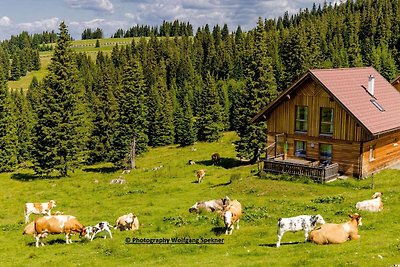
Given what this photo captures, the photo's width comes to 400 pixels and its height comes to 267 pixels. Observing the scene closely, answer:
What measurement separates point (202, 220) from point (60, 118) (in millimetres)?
37017

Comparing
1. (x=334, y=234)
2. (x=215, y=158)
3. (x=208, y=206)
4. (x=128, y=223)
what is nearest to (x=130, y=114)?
(x=215, y=158)

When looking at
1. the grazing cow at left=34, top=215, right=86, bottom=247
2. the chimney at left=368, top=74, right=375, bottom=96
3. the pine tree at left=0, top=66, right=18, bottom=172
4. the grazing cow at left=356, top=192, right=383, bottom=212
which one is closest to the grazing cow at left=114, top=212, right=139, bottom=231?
the grazing cow at left=34, top=215, right=86, bottom=247

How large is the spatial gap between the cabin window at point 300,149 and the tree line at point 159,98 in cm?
1589

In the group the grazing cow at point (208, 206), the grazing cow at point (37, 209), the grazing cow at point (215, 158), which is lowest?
the grazing cow at point (215, 158)

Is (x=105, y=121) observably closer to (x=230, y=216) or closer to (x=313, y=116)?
(x=313, y=116)

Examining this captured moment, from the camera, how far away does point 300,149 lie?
4116 cm

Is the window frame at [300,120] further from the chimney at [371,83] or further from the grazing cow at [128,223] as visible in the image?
the grazing cow at [128,223]

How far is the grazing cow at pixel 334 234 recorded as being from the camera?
1839 cm

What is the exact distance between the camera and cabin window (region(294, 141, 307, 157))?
4080cm

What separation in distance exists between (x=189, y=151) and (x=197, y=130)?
1422 cm

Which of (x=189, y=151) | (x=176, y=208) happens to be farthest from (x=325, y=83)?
(x=189, y=151)

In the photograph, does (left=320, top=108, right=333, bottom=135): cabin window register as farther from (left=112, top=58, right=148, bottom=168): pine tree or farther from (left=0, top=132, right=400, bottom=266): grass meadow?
(left=112, top=58, right=148, bottom=168): pine tree

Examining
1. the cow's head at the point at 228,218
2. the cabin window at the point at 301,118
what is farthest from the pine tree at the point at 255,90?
the cow's head at the point at 228,218

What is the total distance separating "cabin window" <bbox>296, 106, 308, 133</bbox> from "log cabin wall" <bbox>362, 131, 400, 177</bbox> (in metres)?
5.70
